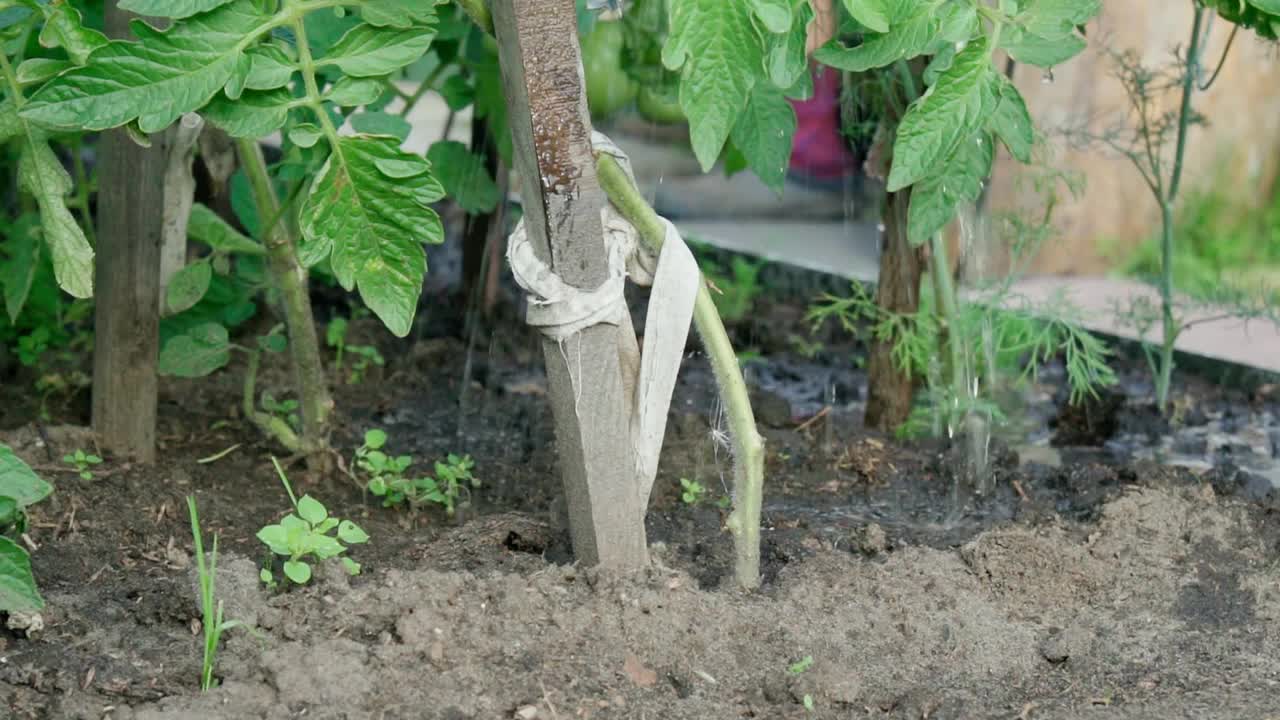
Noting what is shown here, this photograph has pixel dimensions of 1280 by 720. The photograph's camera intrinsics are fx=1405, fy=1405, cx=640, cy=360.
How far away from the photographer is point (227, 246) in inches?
95.1

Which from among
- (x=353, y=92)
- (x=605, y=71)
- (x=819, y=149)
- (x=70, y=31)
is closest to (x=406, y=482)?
(x=353, y=92)

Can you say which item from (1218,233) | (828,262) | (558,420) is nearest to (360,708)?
(558,420)

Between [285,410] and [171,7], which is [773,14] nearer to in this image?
[171,7]

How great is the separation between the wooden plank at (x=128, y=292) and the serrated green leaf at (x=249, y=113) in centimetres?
58

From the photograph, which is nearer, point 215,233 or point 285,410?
point 215,233

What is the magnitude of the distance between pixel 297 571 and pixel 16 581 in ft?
1.13

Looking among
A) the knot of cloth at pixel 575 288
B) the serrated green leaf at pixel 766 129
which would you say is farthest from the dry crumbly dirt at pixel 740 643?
the serrated green leaf at pixel 766 129

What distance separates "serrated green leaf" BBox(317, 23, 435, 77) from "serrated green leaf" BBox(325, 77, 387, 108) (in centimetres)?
1

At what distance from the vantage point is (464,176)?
295 cm

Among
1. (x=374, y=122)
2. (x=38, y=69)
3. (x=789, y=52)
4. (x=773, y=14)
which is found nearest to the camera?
(x=773, y=14)

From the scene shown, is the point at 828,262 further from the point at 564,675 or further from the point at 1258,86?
the point at 564,675

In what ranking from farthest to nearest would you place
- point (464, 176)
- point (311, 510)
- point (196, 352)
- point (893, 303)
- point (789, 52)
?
1. point (464, 176)
2. point (893, 303)
3. point (196, 352)
4. point (311, 510)
5. point (789, 52)

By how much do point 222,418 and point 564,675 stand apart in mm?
1258

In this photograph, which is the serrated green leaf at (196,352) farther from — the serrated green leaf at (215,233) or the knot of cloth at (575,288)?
the knot of cloth at (575,288)
